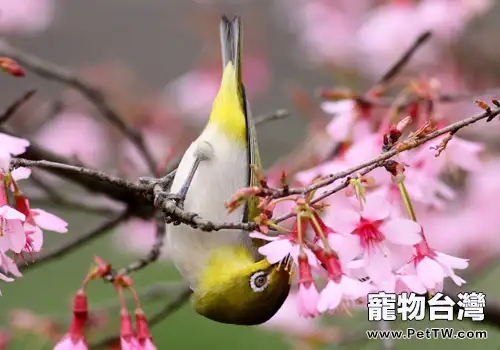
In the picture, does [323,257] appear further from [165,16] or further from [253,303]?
[165,16]

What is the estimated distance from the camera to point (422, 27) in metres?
1.92

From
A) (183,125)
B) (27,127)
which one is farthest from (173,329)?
(27,127)

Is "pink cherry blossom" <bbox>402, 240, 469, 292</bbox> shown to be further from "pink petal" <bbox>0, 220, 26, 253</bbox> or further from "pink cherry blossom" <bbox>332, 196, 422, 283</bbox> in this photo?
"pink petal" <bbox>0, 220, 26, 253</bbox>

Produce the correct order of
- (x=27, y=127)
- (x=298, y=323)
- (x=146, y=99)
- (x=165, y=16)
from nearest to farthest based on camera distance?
(x=27, y=127), (x=298, y=323), (x=146, y=99), (x=165, y=16)

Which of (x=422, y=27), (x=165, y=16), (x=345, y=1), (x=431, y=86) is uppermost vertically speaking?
(x=165, y=16)

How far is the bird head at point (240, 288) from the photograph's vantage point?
105 centimetres

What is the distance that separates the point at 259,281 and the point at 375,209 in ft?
0.71

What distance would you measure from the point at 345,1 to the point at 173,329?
187cm

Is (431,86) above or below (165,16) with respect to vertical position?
below

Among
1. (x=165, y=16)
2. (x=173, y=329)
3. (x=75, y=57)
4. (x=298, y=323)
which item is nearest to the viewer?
(x=298, y=323)

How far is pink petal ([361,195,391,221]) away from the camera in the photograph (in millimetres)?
930

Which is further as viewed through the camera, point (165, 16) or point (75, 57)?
point (165, 16)

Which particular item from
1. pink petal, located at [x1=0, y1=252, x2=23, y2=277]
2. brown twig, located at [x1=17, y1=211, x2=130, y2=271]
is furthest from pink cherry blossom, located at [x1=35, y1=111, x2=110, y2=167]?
pink petal, located at [x1=0, y1=252, x2=23, y2=277]

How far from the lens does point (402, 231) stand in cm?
93
